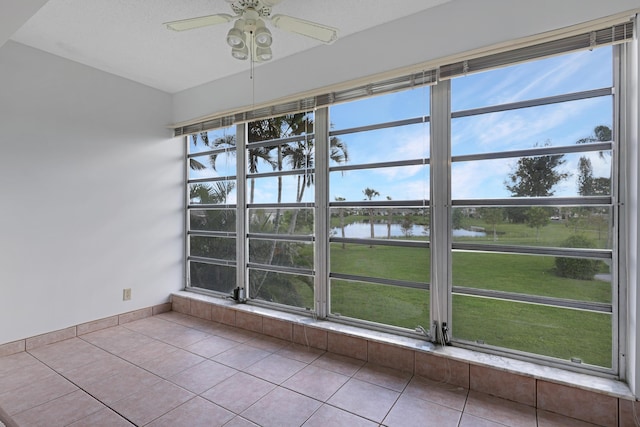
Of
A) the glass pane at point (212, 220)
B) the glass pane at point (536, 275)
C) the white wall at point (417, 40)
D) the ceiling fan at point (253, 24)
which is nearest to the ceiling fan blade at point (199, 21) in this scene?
the ceiling fan at point (253, 24)

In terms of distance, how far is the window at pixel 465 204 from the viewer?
1.86 metres

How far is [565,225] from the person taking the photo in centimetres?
193

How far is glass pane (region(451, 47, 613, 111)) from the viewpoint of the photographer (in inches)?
72.9

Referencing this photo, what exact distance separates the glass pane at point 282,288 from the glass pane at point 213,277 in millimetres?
299

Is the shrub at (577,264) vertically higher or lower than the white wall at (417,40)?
lower

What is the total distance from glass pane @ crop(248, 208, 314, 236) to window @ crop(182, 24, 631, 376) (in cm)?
2

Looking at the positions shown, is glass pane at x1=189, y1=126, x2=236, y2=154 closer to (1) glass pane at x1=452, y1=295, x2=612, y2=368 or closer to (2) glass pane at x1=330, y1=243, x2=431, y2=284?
(2) glass pane at x1=330, y1=243, x2=431, y2=284

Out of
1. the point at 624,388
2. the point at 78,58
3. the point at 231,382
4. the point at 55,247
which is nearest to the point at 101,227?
the point at 55,247

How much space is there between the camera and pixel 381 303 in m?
2.55

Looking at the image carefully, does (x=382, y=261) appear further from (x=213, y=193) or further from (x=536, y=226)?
(x=213, y=193)

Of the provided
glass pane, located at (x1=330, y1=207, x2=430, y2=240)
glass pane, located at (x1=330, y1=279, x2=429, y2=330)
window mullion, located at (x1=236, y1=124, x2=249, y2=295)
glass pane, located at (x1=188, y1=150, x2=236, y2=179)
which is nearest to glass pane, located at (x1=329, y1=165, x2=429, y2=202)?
glass pane, located at (x1=330, y1=207, x2=430, y2=240)

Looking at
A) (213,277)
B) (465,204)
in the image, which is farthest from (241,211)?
(465,204)

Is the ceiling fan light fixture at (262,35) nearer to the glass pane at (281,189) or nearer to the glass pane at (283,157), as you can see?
the glass pane at (283,157)

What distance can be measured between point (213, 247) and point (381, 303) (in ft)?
6.72
